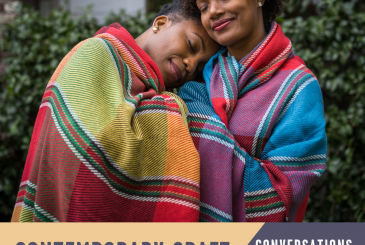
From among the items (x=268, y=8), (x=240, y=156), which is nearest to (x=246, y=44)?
(x=268, y=8)

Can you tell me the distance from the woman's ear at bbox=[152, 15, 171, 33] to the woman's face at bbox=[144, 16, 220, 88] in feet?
0.09

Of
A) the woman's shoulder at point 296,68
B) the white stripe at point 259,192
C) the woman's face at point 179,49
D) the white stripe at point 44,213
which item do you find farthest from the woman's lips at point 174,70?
the white stripe at point 44,213

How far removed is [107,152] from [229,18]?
688mm

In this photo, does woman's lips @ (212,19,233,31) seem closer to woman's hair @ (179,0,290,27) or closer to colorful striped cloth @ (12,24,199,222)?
woman's hair @ (179,0,290,27)

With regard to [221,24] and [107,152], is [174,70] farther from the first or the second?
[107,152]

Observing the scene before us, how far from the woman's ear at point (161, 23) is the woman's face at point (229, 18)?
0.59 feet

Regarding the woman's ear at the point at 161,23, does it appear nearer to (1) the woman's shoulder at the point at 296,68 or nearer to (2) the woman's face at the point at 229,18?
(2) the woman's face at the point at 229,18

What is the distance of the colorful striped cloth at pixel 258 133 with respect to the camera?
1.03m

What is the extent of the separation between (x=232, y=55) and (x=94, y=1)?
240 centimetres

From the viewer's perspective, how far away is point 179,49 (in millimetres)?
1251

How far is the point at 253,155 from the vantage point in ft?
3.76

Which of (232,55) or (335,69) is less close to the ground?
(232,55)

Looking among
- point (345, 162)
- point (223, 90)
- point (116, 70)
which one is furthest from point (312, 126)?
point (345, 162)

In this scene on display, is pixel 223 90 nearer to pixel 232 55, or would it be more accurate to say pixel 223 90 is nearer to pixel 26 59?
pixel 232 55
